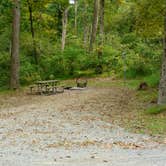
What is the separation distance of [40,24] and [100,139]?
2317cm

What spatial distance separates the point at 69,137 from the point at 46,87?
11.8 m

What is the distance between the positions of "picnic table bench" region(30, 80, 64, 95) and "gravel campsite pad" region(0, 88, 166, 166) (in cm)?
273

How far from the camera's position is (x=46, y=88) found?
23.9 meters

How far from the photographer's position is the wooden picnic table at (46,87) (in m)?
23.7

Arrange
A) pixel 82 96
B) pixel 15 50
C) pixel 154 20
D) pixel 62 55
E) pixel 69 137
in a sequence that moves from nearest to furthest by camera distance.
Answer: pixel 69 137 < pixel 154 20 < pixel 82 96 < pixel 15 50 < pixel 62 55

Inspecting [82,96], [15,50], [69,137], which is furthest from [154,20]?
[15,50]

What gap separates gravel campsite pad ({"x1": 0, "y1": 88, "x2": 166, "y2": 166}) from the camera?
9273mm

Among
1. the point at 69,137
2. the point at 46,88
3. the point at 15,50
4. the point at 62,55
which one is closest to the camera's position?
the point at 69,137

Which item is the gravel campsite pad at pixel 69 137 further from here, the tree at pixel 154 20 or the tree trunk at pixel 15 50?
the tree trunk at pixel 15 50

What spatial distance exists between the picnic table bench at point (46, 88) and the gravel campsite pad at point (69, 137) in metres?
2.73

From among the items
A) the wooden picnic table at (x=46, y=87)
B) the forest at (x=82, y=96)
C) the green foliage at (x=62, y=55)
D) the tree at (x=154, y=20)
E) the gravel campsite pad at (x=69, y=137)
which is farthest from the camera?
the green foliage at (x=62, y=55)

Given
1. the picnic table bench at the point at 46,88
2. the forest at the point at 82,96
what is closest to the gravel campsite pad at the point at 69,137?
the forest at the point at 82,96

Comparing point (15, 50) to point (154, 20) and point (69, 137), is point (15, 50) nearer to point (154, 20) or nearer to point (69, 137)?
point (154, 20)

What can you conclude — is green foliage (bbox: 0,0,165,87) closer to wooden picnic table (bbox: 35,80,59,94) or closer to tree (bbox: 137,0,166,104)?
wooden picnic table (bbox: 35,80,59,94)
